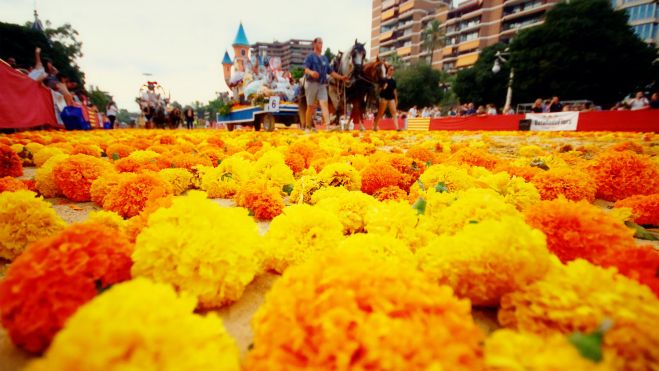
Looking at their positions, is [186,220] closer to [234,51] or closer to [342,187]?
[342,187]

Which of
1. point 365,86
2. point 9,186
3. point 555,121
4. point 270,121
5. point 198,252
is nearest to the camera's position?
point 198,252

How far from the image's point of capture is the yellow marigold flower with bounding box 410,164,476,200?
2263 millimetres

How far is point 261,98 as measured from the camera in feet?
46.7

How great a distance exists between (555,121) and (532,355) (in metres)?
17.8

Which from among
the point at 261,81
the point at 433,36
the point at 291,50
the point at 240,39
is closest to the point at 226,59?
the point at 240,39

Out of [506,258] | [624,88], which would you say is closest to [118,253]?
[506,258]

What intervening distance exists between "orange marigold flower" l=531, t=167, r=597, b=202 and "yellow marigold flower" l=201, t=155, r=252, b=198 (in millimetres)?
2481

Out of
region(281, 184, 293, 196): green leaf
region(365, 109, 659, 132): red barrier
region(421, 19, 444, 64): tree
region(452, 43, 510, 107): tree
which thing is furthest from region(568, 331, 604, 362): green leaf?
region(421, 19, 444, 64): tree

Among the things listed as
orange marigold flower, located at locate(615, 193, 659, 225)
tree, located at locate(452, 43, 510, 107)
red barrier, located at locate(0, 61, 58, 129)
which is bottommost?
orange marigold flower, located at locate(615, 193, 659, 225)

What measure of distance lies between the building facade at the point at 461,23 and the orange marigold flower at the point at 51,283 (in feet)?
196

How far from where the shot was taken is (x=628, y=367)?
77 cm

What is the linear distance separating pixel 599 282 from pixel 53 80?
49.7 feet

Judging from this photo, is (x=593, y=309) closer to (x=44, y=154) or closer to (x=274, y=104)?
(x=44, y=154)

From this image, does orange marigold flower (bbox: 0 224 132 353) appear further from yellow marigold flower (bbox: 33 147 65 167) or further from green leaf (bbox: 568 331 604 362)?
yellow marigold flower (bbox: 33 147 65 167)
